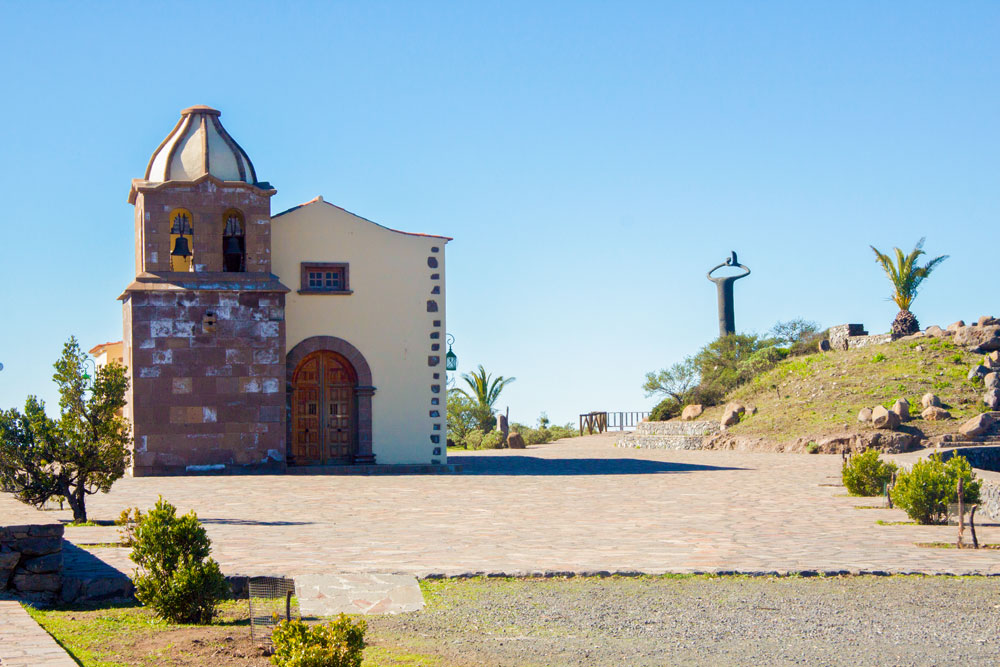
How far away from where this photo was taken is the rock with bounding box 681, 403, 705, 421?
1395 inches

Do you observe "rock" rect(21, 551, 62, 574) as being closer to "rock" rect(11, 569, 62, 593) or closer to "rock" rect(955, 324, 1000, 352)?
"rock" rect(11, 569, 62, 593)

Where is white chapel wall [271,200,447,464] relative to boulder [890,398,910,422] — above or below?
above

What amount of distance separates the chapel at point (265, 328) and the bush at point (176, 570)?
14650 millimetres

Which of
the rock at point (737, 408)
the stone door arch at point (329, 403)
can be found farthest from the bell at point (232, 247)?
the rock at point (737, 408)

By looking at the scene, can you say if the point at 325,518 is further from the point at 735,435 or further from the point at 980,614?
the point at 735,435

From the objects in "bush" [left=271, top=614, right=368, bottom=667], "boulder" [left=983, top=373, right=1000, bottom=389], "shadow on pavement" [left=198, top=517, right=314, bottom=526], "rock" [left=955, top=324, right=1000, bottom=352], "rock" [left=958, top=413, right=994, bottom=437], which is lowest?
"shadow on pavement" [left=198, top=517, right=314, bottom=526]

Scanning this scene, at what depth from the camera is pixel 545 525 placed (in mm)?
11930

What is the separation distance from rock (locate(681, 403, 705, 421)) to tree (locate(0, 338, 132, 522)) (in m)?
25.6

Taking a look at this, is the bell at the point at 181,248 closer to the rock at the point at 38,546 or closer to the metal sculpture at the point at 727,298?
the rock at the point at 38,546

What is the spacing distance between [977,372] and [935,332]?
5415mm

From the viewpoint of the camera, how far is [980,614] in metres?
7.06

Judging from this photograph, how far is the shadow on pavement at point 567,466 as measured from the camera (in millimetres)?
21953

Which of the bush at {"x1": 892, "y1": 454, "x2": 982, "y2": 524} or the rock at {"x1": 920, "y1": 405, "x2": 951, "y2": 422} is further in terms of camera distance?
the rock at {"x1": 920, "y1": 405, "x2": 951, "y2": 422}

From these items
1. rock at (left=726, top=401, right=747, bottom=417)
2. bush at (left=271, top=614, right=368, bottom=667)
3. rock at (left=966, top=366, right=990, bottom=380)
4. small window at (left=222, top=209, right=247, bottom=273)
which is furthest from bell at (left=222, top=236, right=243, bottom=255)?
rock at (left=966, top=366, right=990, bottom=380)
